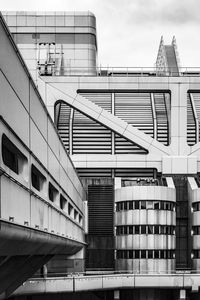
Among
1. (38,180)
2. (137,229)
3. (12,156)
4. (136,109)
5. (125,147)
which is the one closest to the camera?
(12,156)

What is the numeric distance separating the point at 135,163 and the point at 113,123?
15.7 feet

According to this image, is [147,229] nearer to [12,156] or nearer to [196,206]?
[196,206]

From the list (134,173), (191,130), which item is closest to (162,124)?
(191,130)

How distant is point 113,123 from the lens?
6606 cm

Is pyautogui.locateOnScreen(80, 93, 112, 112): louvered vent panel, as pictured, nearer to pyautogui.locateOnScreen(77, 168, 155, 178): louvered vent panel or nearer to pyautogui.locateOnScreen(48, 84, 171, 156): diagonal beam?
pyautogui.locateOnScreen(48, 84, 171, 156): diagonal beam

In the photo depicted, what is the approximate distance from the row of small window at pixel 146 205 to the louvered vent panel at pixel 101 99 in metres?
14.2

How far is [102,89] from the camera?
218 ft

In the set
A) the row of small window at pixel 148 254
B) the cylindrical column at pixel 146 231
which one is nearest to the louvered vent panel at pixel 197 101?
the cylindrical column at pixel 146 231

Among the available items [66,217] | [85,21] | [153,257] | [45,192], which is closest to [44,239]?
[45,192]

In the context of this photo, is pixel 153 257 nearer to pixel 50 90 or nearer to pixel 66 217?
pixel 50 90

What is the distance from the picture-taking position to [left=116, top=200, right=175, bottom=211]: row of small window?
59.0 m

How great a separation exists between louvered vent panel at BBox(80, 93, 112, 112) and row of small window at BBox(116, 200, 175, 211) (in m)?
14.2

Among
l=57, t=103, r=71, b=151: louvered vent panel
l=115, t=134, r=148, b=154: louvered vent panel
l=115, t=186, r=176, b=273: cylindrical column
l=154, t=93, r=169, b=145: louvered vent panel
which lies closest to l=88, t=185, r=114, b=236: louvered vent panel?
l=115, t=186, r=176, b=273: cylindrical column

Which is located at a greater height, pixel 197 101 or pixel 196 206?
pixel 197 101
